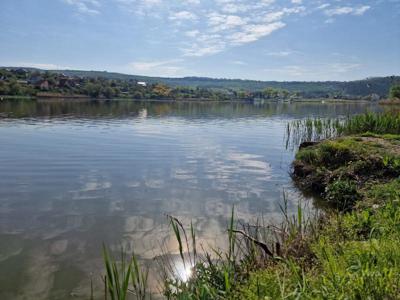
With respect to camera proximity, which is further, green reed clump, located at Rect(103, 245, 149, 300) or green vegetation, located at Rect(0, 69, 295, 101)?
green vegetation, located at Rect(0, 69, 295, 101)

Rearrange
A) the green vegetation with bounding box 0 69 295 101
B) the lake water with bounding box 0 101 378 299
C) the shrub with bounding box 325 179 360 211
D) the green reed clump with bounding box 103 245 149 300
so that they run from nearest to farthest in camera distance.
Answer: the green reed clump with bounding box 103 245 149 300 < the lake water with bounding box 0 101 378 299 < the shrub with bounding box 325 179 360 211 < the green vegetation with bounding box 0 69 295 101

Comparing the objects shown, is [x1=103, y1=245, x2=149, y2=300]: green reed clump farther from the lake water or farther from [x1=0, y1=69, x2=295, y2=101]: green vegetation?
[x1=0, y1=69, x2=295, y2=101]: green vegetation

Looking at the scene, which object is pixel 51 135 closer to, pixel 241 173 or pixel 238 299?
pixel 241 173

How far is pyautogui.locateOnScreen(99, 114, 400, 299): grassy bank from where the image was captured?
4.10m

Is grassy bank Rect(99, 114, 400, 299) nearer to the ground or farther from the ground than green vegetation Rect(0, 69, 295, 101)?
nearer to the ground

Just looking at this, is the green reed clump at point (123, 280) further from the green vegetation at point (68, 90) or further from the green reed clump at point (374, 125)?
the green vegetation at point (68, 90)

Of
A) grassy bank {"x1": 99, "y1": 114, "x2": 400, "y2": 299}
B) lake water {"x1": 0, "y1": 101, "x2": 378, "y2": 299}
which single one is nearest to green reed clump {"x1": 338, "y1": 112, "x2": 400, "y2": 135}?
lake water {"x1": 0, "y1": 101, "x2": 378, "y2": 299}

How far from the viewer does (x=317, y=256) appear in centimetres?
548

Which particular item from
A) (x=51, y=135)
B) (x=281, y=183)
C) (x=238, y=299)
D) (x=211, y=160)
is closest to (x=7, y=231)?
(x=238, y=299)

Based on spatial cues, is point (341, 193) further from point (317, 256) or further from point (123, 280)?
point (123, 280)

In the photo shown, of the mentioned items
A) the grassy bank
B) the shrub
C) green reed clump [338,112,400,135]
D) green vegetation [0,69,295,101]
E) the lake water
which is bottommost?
the lake water

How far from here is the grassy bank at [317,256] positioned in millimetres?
4102

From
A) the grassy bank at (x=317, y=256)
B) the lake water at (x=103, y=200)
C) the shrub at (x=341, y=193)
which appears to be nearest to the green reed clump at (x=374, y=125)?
the lake water at (x=103, y=200)

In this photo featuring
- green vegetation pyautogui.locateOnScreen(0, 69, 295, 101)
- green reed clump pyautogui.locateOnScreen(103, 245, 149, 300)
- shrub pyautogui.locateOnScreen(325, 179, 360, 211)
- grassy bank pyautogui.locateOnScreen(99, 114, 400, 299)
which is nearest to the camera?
green reed clump pyautogui.locateOnScreen(103, 245, 149, 300)
